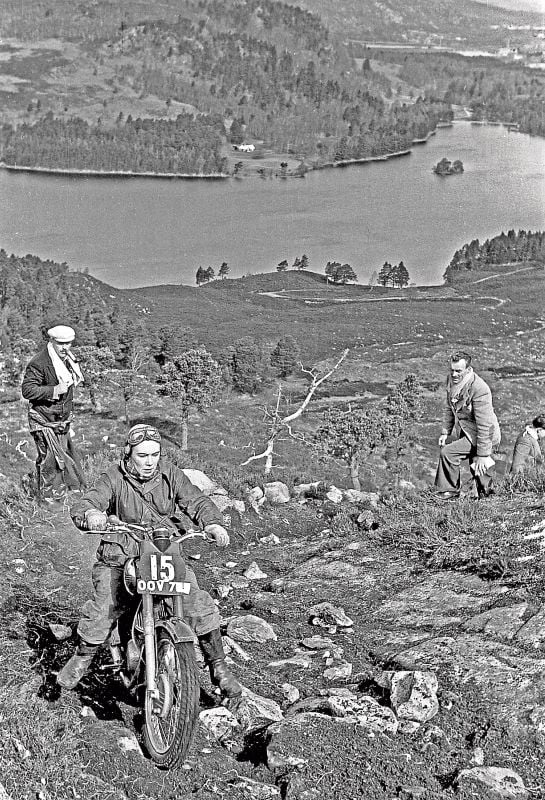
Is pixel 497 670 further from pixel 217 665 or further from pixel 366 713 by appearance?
pixel 217 665

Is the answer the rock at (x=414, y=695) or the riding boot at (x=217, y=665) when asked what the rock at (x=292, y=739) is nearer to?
the riding boot at (x=217, y=665)

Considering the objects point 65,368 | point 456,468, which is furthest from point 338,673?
point 65,368

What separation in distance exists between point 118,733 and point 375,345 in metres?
81.5

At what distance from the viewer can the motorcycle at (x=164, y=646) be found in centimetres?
444

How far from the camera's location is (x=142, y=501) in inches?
199

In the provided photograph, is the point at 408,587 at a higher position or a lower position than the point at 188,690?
lower

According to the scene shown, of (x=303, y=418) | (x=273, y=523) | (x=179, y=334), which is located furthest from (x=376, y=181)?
(x=273, y=523)

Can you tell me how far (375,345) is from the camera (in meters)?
85.3

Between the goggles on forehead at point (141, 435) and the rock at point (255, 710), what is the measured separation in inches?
64.5

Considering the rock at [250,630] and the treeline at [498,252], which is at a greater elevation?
the rock at [250,630]

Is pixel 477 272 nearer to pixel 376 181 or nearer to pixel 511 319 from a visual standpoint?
pixel 511 319

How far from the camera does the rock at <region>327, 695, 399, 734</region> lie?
492 cm

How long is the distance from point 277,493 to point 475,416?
2.82m

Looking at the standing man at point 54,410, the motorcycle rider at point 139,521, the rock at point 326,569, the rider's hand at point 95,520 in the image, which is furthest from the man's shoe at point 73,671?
the standing man at point 54,410
